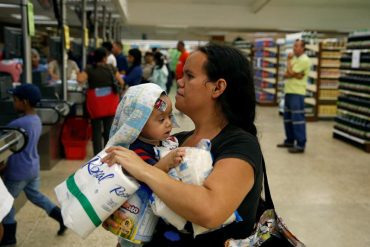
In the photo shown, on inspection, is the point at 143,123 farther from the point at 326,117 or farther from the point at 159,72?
the point at 326,117

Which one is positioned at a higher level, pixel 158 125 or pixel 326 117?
pixel 158 125

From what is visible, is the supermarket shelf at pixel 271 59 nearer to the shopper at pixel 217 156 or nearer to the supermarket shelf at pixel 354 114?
the supermarket shelf at pixel 354 114

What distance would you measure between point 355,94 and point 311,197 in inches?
138

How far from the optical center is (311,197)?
4.60 metres

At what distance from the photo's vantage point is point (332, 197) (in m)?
4.64

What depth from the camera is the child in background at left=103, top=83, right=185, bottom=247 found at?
4.32ft

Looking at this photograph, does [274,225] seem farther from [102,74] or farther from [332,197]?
[102,74]

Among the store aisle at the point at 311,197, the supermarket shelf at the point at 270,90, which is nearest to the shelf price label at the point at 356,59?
the store aisle at the point at 311,197

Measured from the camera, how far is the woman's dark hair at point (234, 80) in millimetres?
1269

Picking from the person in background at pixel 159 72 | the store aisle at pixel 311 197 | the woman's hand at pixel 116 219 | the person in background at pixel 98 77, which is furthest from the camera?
the person in background at pixel 159 72

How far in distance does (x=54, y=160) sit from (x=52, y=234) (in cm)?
220

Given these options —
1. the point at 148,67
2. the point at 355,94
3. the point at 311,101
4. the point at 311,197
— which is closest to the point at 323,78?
the point at 311,101

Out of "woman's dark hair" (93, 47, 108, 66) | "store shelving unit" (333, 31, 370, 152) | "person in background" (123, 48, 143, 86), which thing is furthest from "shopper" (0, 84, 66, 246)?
"store shelving unit" (333, 31, 370, 152)

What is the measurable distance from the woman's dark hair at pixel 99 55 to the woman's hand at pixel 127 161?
14.7 ft
